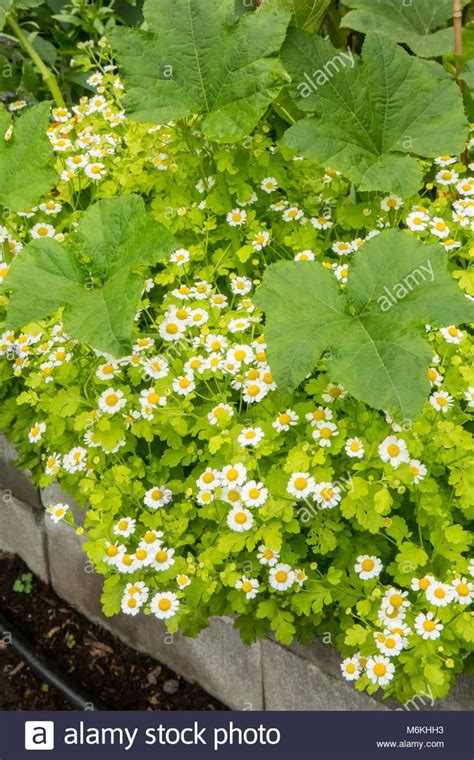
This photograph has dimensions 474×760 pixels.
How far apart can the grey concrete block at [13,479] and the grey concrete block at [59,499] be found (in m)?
0.06

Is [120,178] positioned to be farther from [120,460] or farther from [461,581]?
[461,581]

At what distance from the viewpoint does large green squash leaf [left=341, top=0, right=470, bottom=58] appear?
8.34ft

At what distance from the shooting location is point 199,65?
2.15 metres

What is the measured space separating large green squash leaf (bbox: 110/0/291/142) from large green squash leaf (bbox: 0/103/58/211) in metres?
0.25

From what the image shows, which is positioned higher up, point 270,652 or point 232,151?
point 232,151

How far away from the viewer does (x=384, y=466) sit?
1.62 metres

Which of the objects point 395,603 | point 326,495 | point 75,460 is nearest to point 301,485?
point 326,495

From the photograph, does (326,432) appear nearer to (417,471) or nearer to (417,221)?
(417,471)

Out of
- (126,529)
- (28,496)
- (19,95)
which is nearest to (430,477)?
(126,529)

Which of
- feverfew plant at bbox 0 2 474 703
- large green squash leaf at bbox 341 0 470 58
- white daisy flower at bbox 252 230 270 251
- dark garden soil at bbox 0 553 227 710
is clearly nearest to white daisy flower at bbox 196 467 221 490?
→ feverfew plant at bbox 0 2 474 703

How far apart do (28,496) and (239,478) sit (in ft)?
4.17

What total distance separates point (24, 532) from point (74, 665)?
1.59 ft

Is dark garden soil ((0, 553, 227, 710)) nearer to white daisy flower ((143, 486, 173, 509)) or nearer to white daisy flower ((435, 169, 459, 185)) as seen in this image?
white daisy flower ((143, 486, 173, 509))

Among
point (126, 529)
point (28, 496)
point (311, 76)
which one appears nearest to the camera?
point (126, 529)
